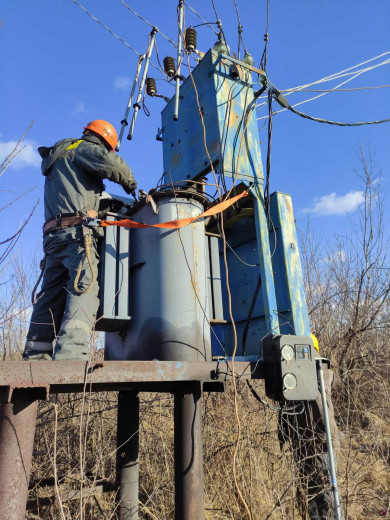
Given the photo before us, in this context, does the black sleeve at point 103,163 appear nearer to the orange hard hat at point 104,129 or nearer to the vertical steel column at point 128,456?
the orange hard hat at point 104,129

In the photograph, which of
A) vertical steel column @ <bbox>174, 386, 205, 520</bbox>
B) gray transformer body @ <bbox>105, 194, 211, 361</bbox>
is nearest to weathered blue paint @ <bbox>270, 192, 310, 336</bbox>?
gray transformer body @ <bbox>105, 194, 211, 361</bbox>

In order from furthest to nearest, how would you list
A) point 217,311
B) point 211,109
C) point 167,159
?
point 167,159
point 211,109
point 217,311

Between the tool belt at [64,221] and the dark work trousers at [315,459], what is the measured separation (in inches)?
85.1

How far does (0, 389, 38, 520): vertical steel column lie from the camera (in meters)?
1.75

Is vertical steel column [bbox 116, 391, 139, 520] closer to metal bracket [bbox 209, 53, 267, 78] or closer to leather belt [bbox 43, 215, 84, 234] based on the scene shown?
leather belt [bbox 43, 215, 84, 234]

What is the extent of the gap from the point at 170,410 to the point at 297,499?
8.22ft

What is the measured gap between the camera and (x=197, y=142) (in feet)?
12.0

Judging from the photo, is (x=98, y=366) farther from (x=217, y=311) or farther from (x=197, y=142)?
(x=197, y=142)

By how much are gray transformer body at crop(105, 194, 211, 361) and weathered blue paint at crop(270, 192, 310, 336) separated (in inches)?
28.7

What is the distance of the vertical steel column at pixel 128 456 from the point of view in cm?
312

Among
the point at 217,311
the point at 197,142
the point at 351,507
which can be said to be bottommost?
the point at 351,507

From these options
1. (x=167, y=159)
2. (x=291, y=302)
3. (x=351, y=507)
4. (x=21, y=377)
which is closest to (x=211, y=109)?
(x=167, y=159)

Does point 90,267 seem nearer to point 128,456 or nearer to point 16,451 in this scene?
point 16,451

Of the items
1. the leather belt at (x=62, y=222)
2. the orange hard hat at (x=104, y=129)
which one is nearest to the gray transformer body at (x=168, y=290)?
the leather belt at (x=62, y=222)
